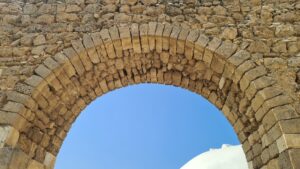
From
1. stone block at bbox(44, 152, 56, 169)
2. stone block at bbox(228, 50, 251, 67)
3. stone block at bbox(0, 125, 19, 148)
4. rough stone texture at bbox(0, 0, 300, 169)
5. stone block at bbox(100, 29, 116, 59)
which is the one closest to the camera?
stone block at bbox(0, 125, 19, 148)

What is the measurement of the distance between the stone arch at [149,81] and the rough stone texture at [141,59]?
0.05ft

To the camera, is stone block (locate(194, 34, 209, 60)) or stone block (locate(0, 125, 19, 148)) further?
stone block (locate(194, 34, 209, 60))

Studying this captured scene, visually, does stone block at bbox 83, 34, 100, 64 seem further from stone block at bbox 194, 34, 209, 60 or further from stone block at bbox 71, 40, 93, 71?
stone block at bbox 194, 34, 209, 60

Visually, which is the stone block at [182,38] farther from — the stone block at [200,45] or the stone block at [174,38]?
the stone block at [200,45]

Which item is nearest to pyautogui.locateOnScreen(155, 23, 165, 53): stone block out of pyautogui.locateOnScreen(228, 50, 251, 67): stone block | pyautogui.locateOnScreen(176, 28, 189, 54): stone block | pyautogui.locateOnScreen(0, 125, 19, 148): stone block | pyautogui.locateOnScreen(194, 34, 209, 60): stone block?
pyautogui.locateOnScreen(176, 28, 189, 54): stone block

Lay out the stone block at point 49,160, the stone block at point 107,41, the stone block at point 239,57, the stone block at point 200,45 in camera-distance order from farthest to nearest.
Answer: the stone block at point 49,160 → the stone block at point 107,41 → the stone block at point 200,45 → the stone block at point 239,57

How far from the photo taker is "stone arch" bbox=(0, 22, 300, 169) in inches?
150

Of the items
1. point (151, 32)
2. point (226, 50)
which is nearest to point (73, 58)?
point (151, 32)

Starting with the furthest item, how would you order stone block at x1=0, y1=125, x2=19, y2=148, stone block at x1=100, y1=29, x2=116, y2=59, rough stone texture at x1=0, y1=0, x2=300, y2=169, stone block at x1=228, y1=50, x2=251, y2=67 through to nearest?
stone block at x1=100, y1=29, x2=116, y2=59 < stone block at x1=228, y1=50, x2=251, y2=67 < rough stone texture at x1=0, y1=0, x2=300, y2=169 < stone block at x1=0, y1=125, x2=19, y2=148

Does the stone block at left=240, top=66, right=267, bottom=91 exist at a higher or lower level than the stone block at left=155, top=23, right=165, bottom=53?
lower

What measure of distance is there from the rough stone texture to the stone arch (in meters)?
0.02

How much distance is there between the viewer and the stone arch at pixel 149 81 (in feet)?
12.5

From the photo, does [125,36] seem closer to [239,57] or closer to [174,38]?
[174,38]

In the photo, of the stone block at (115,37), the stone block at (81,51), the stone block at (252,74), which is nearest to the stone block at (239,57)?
the stone block at (252,74)
